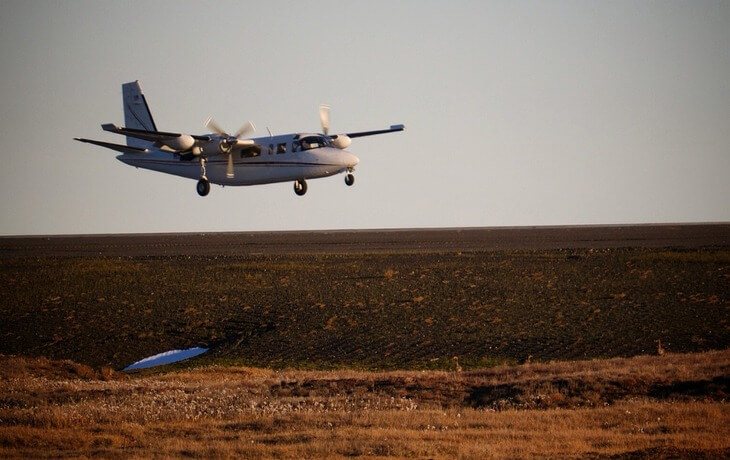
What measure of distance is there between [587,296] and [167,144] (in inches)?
1066

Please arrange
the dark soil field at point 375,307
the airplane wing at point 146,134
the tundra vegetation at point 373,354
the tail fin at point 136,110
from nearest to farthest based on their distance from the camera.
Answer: the tundra vegetation at point 373,354, the dark soil field at point 375,307, the airplane wing at point 146,134, the tail fin at point 136,110

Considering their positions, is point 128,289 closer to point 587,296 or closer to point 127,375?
point 127,375

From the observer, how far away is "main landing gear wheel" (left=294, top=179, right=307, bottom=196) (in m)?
62.2

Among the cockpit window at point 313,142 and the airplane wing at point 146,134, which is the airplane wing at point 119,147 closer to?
the airplane wing at point 146,134

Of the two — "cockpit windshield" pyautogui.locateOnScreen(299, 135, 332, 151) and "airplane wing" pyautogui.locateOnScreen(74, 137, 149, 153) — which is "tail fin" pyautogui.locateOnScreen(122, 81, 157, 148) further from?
"cockpit windshield" pyautogui.locateOnScreen(299, 135, 332, 151)

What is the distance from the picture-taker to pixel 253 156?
62.7 m

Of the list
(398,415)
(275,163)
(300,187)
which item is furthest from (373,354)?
(398,415)

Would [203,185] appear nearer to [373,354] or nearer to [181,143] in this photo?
[181,143]

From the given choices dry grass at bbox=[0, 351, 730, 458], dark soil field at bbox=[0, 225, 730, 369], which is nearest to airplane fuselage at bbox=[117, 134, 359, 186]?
dark soil field at bbox=[0, 225, 730, 369]

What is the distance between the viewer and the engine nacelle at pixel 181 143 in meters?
59.9

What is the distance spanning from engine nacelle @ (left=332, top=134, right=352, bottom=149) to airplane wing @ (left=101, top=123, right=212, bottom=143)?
7854 millimetres

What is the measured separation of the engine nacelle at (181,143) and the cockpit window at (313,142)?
6.79 m

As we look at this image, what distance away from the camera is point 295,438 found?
22953 mm

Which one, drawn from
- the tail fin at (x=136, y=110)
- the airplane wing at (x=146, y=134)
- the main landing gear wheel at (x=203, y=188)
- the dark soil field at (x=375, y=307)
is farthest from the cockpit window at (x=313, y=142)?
the tail fin at (x=136, y=110)
